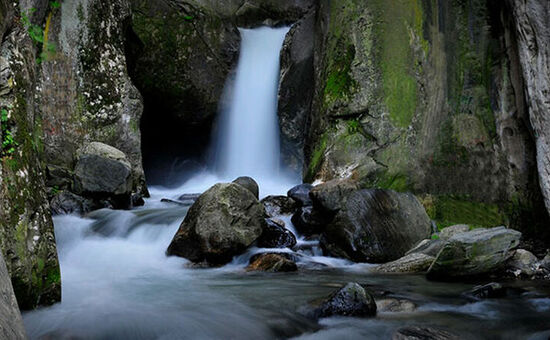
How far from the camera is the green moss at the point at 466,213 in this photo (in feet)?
24.8

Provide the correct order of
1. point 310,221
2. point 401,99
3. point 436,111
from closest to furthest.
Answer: point 310,221 < point 436,111 < point 401,99

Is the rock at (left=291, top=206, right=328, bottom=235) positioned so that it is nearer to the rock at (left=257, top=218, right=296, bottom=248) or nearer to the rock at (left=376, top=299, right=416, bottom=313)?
the rock at (left=257, top=218, right=296, bottom=248)

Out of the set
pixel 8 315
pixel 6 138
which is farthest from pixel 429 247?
pixel 8 315

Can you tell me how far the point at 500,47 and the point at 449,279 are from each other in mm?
4863

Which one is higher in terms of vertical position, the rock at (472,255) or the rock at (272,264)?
the rock at (472,255)

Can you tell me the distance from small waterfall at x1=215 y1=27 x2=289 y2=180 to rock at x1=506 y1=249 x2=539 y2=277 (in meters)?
8.12

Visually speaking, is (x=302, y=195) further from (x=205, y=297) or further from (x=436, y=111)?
(x=205, y=297)

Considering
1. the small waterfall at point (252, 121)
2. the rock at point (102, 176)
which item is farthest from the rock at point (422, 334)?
the small waterfall at point (252, 121)

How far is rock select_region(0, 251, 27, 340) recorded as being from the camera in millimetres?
1787

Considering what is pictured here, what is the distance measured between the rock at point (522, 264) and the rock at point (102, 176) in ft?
21.4

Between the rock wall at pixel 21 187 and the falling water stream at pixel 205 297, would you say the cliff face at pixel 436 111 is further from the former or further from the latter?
the rock wall at pixel 21 187

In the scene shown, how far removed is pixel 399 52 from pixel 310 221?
3828 mm

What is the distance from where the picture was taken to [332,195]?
6.97 m

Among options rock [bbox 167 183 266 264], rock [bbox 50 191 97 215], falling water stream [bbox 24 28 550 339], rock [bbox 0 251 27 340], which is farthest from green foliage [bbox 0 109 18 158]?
rock [bbox 50 191 97 215]
